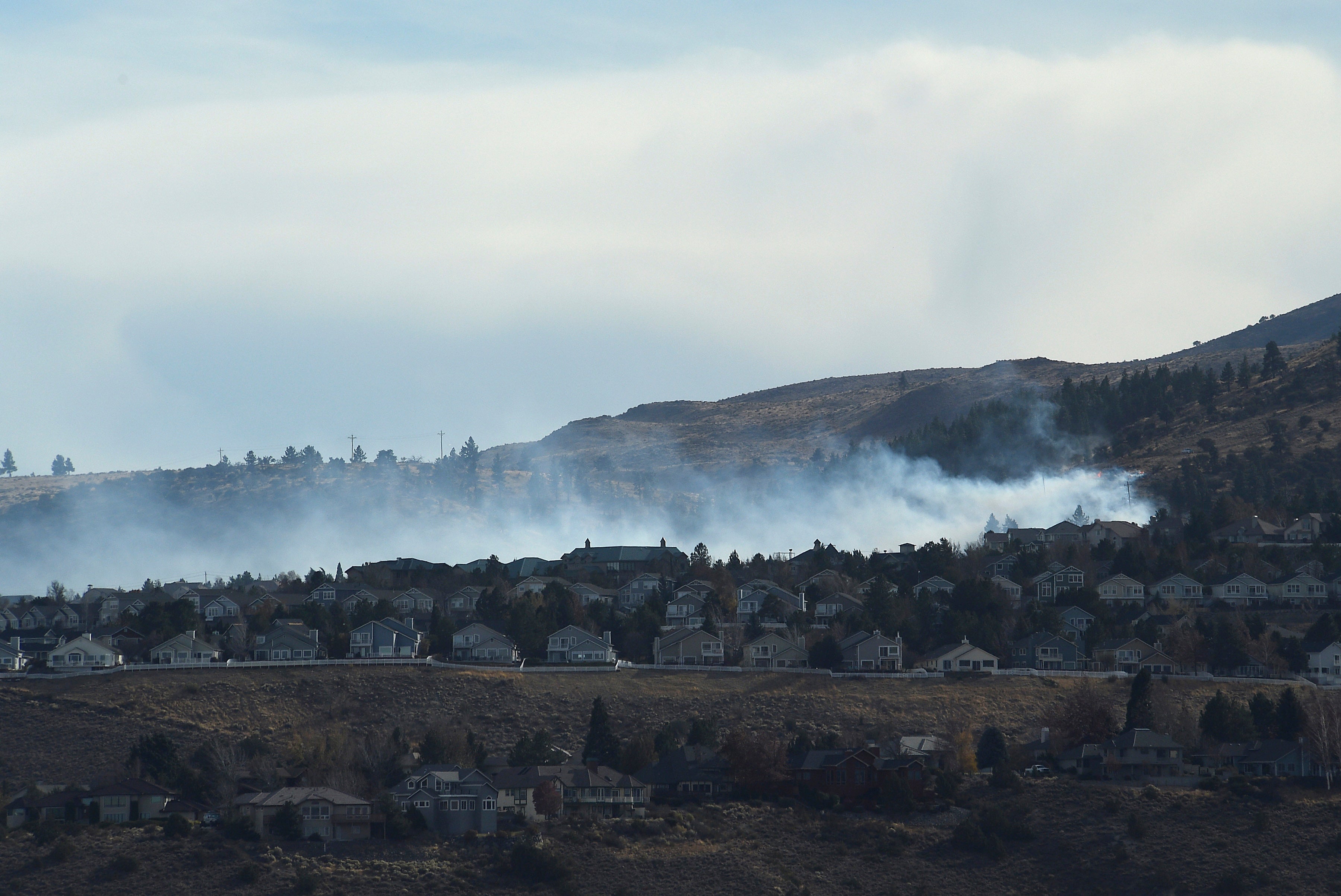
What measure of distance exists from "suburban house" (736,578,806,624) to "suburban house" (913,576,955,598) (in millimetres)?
9163

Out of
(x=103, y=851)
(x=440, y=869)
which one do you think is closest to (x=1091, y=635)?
(x=440, y=869)

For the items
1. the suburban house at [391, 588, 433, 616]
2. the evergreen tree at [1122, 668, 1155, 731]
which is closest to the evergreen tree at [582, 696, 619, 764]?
the evergreen tree at [1122, 668, 1155, 731]

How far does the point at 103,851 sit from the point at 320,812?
1017cm

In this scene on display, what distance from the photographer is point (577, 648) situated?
399 ft

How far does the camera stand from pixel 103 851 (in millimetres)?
84750

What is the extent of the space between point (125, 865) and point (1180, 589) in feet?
274

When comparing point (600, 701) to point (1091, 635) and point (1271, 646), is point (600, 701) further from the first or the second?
point (1271, 646)

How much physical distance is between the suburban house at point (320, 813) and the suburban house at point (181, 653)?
31.1 metres

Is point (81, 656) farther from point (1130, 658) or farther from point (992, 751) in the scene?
point (1130, 658)

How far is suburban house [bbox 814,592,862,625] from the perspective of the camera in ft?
450

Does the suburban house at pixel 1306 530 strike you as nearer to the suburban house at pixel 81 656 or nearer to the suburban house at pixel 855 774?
the suburban house at pixel 855 774

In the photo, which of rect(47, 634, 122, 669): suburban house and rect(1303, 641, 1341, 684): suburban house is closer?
rect(1303, 641, 1341, 684): suburban house

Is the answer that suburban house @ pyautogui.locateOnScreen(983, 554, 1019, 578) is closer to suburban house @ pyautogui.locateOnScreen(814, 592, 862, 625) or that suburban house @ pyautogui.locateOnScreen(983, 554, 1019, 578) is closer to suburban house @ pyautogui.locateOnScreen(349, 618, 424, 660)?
suburban house @ pyautogui.locateOnScreen(814, 592, 862, 625)

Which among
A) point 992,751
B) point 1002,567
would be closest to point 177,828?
point 992,751
